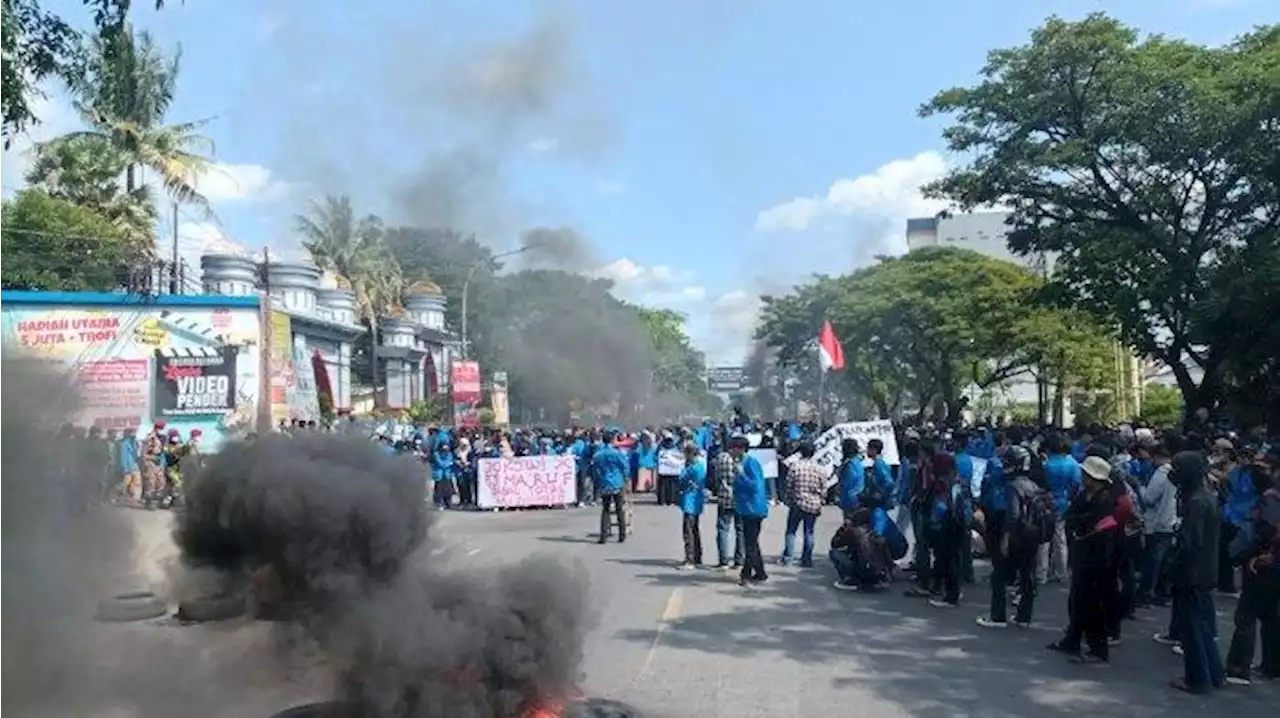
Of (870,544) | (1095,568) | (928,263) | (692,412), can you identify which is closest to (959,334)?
(928,263)

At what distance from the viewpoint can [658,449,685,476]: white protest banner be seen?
20281 millimetres

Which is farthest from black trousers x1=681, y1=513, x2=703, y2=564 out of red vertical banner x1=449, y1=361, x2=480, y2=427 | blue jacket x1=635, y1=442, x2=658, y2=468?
red vertical banner x1=449, y1=361, x2=480, y2=427

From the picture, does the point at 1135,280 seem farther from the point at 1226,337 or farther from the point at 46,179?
the point at 46,179

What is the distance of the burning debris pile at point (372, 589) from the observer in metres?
4.21

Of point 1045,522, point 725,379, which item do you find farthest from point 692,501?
point 725,379

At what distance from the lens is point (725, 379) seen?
98625mm

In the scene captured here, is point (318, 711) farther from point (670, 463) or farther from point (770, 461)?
point (670, 463)

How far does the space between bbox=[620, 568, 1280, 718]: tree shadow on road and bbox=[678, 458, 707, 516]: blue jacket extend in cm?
145

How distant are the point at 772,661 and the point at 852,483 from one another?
416cm

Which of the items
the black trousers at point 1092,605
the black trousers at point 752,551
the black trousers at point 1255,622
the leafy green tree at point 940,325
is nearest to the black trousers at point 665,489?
the black trousers at point 752,551

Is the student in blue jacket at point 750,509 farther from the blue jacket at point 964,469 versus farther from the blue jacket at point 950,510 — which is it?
the blue jacket at point 964,469

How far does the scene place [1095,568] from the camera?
7.34m

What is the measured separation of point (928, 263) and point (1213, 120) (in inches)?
816

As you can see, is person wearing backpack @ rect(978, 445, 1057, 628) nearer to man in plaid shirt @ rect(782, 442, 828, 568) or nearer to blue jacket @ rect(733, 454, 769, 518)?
blue jacket @ rect(733, 454, 769, 518)
